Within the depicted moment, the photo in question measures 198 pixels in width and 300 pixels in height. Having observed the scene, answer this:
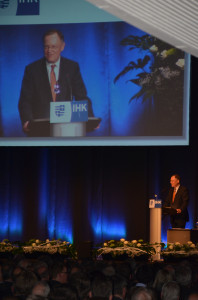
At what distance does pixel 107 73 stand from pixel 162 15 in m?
5.22

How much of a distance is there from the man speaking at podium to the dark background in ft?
3.49

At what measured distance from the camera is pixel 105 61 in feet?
29.5

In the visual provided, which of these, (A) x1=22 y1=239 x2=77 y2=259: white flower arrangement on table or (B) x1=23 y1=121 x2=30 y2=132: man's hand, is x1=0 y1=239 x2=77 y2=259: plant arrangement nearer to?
(A) x1=22 y1=239 x2=77 y2=259: white flower arrangement on table

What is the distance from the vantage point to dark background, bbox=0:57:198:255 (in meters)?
9.51

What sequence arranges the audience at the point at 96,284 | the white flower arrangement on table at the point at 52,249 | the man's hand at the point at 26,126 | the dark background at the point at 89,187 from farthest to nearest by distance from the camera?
the dark background at the point at 89,187, the man's hand at the point at 26,126, the white flower arrangement on table at the point at 52,249, the audience at the point at 96,284

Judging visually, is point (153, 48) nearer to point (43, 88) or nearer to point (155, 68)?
point (155, 68)

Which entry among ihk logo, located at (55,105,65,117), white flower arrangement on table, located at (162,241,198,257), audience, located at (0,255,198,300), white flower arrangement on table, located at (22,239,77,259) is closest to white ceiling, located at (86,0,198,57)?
audience, located at (0,255,198,300)

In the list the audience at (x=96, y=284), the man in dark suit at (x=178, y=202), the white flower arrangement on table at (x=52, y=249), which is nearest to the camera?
the audience at (x=96, y=284)

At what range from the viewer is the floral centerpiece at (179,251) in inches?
256

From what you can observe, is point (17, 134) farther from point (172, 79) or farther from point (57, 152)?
point (172, 79)

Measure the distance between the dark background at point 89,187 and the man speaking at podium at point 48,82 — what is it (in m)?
1.06

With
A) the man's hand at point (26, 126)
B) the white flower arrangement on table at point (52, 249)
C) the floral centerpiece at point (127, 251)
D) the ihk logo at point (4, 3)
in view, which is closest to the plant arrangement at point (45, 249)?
the white flower arrangement on table at point (52, 249)

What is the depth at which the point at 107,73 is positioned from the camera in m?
8.98

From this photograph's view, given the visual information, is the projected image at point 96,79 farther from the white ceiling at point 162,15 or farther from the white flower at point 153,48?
the white ceiling at point 162,15
